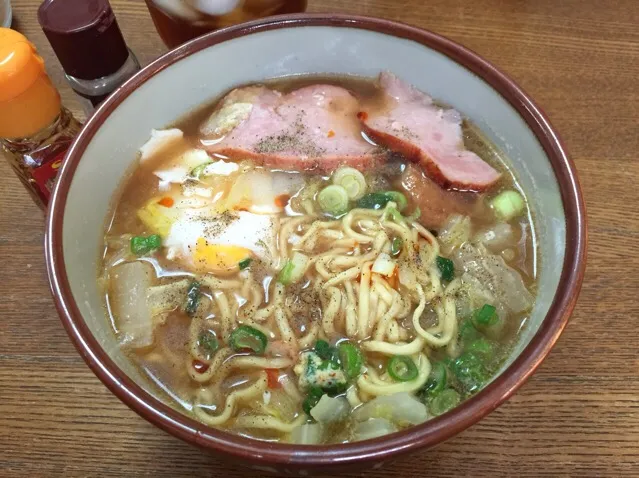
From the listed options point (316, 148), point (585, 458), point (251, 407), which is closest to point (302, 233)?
point (316, 148)

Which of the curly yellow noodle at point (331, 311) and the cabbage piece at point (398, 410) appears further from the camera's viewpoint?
the curly yellow noodle at point (331, 311)

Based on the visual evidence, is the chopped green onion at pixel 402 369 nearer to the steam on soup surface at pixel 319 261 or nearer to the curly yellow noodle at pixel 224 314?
the steam on soup surface at pixel 319 261

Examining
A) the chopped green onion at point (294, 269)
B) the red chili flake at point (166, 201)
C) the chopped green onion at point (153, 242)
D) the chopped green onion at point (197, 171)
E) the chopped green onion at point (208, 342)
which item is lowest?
the chopped green onion at point (208, 342)

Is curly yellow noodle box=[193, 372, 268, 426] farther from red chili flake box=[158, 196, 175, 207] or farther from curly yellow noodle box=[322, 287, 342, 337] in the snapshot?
red chili flake box=[158, 196, 175, 207]

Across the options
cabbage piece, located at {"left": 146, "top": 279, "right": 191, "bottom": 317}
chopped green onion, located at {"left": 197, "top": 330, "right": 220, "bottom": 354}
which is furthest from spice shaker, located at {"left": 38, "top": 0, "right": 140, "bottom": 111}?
chopped green onion, located at {"left": 197, "top": 330, "right": 220, "bottom": 354}

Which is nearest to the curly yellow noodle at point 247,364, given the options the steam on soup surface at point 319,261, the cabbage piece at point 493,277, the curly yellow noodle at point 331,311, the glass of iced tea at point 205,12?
the steam on soup surface at point 319,261
